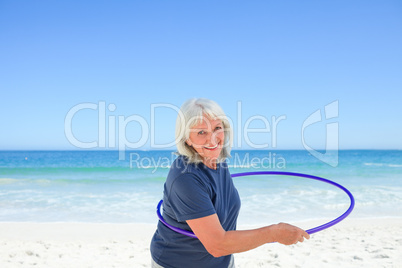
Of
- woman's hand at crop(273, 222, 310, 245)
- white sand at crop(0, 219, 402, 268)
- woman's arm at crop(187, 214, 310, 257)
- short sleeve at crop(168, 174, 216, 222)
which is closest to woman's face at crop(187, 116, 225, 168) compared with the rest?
short sleeve at crop(168, 174, 216, 222)

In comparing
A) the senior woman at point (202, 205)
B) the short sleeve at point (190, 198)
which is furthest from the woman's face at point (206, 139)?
the short sleeve at point (190, 198)

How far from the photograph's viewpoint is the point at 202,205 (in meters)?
1.50

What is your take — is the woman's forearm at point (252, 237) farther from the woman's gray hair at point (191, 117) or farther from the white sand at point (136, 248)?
the white sand at point (136, 248)

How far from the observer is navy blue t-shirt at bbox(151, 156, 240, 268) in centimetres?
152

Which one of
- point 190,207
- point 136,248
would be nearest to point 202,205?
point 190,207

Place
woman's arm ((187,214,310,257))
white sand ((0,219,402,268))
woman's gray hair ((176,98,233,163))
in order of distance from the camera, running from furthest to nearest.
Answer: white sand ((0,219,402,268))
woman's gray hair ((176,98,233,163))
woman's arm ((187,214,310,257))

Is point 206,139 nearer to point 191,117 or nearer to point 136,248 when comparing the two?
point 191,117

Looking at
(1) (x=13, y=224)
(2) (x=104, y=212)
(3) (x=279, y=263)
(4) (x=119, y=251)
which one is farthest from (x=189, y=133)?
(2) (x=104, y=212)

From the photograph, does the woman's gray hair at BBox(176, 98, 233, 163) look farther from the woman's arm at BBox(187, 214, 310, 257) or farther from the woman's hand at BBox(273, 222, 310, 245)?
the woman's hand at BBox(273, 222, 310, 245)

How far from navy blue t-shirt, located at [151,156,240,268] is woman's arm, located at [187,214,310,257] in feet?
0.15

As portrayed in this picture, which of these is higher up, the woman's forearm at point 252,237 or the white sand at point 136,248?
the woman's forearm at point 252,237

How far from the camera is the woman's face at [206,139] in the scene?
174 cm

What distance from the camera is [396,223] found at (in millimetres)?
6395

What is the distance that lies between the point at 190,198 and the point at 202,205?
2.4 inches
